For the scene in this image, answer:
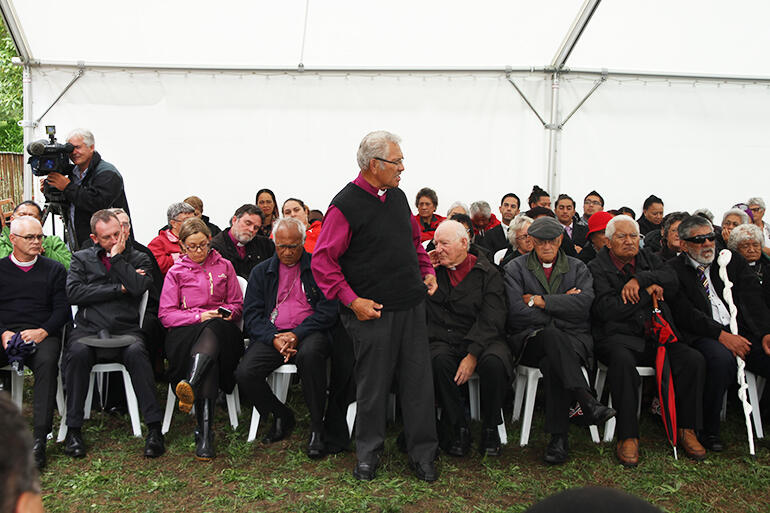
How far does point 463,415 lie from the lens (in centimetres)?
389

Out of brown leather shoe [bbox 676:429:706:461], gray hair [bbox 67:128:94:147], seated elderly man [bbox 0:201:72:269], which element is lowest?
brown leather shoe [bbox 676:429:706:461]

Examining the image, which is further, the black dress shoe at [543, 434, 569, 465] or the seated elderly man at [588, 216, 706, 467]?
the seated elderly man at [588, 216, 706, 467]

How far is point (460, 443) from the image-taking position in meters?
3.85

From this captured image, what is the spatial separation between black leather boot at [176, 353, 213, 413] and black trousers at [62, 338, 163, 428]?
292mm

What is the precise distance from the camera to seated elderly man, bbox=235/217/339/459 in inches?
156

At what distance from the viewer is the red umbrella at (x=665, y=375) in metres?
3.85

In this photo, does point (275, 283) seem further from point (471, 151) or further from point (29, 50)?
point (29, 50)

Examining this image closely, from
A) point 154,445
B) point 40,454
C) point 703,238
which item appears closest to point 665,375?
point 703,238

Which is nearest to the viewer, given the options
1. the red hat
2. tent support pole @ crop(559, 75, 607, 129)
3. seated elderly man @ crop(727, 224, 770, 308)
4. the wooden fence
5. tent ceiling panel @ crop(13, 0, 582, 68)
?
seated elderly man @ crop(727, 224, 770, 308)

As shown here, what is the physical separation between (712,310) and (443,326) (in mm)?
1779

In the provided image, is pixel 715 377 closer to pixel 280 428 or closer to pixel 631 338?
pixel 631 338

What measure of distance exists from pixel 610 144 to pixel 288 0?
3928 mm

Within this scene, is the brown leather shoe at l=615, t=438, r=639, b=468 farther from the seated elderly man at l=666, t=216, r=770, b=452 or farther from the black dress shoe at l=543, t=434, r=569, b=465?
the seated elderly man at l=666, t=216, r=770, b=452

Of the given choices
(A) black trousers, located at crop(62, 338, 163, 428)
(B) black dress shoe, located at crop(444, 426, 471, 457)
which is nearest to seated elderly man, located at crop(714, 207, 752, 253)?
(B) black dress shoe, located at crop(444, 426, 471, 457)
